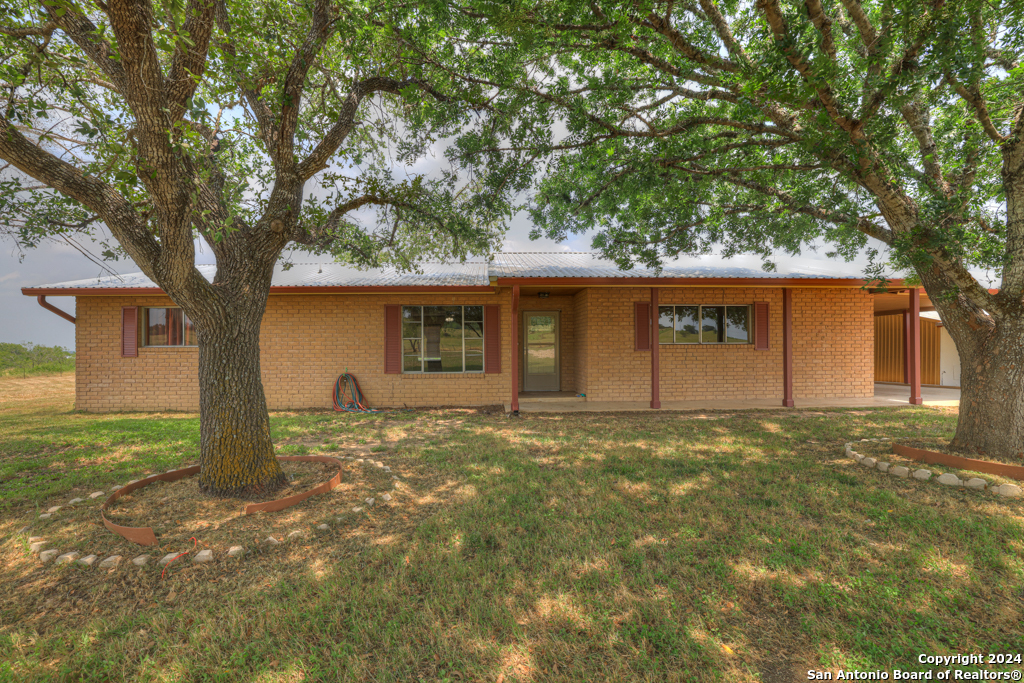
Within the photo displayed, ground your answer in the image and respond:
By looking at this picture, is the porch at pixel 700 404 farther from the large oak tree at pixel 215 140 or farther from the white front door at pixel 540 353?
the large oak tree at pixel 215 140

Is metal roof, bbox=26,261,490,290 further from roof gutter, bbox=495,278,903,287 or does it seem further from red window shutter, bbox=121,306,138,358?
roof gutter, bbox=495,278,903,287

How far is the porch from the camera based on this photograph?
870 cm

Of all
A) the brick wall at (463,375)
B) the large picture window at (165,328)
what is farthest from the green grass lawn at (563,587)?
the large picture window at (165,328)

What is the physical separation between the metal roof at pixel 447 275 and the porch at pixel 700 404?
2575mm

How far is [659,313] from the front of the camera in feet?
31.3

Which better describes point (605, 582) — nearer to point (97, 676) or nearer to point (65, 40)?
point (97, 676)

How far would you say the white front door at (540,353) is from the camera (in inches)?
425

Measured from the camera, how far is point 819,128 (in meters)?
3.84

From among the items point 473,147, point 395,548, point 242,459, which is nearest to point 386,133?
point 473,147

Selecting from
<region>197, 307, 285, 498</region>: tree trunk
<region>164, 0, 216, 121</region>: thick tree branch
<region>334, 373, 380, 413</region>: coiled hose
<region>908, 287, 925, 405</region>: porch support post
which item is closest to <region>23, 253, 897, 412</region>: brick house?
<region>334, 373, 380, 413</region>: coiled hose

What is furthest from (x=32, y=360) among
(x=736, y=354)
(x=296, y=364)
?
(x=736, y=354)

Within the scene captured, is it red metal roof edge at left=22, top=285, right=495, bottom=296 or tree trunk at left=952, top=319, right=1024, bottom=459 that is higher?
red metal roof edge at left=22, top=285, right=495, bottom=296

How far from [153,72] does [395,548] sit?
3769mm

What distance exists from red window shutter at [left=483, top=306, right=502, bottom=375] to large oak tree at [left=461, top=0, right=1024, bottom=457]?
267cm
